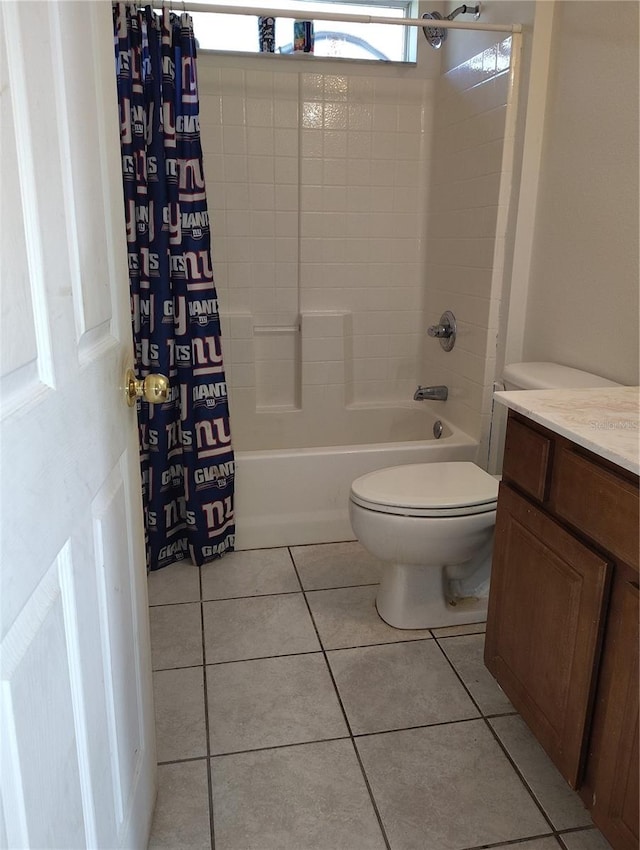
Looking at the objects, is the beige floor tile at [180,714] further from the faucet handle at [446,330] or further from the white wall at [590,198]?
the faucet handle at [446,330]

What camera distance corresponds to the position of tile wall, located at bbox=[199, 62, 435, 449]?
2738 millimetres

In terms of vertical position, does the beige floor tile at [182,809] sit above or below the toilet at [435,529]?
below

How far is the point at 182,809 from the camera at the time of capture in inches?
52.9

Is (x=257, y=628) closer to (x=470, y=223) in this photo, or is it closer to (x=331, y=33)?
(x=470, y=223)

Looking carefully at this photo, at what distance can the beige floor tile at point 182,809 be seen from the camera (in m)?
1.27

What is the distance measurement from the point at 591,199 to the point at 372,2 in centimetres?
163

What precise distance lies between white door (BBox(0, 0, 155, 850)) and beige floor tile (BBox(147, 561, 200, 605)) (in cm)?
104

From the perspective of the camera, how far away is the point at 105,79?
0.95 m

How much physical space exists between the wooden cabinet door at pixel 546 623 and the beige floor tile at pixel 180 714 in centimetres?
74

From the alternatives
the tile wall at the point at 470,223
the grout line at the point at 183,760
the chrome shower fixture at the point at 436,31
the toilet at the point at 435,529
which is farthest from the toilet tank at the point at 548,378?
the chrome shower fixture at the point at 436,31

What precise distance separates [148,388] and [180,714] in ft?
3.21

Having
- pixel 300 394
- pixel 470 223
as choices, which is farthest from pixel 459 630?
pixel 470 223

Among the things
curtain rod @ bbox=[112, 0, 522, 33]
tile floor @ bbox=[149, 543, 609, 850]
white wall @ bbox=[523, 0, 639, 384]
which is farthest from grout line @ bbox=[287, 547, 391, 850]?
curtain rod @ bbox=[112, 0, 522, 33]

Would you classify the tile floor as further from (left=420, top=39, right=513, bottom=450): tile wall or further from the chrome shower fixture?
the chrome shower fixture
